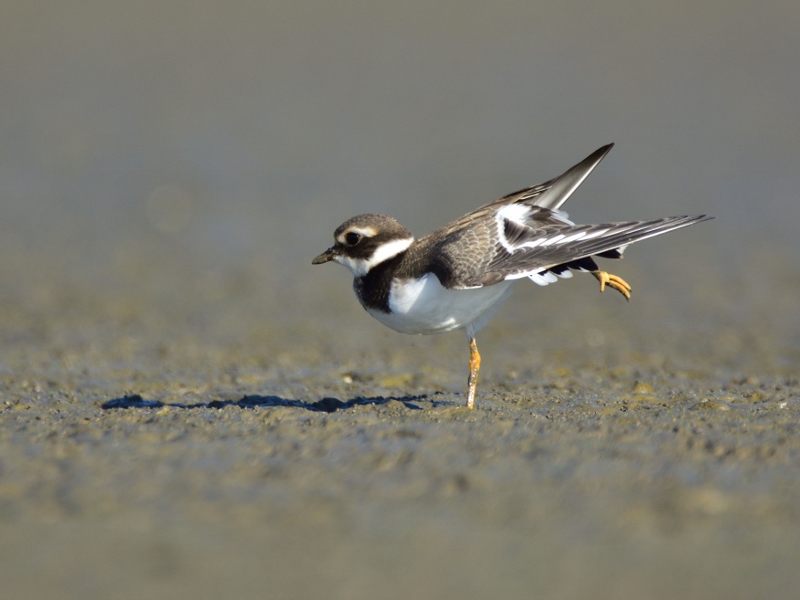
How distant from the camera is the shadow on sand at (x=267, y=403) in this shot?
27.8 feet

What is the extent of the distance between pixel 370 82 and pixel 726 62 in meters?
8.72

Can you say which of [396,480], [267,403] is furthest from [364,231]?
[396,480]

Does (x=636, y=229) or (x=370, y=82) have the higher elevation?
(x=370, y=82)

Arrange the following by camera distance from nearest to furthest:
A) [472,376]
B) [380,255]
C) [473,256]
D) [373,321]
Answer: [473,256], [380,255], [472,376], [373,321]

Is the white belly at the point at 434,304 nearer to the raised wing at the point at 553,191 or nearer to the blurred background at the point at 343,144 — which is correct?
the raised wing at the point at 553,191

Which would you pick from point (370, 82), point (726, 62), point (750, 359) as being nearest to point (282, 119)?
point (370, 82)

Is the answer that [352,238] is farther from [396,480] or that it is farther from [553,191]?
[396,480]

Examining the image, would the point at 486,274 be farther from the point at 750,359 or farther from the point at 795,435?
the point at 750,359

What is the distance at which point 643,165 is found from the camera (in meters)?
19.3

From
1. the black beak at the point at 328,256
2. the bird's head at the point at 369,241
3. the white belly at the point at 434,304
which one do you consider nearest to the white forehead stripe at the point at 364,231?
the bird's head at the point at 369,241

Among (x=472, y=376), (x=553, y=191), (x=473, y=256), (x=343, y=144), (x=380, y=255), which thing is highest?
(x=343, y=144)

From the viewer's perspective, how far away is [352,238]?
28.1 feet

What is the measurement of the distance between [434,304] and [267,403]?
5.86 ft

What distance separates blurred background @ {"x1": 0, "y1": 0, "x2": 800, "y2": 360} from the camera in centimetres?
1361
